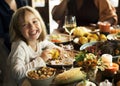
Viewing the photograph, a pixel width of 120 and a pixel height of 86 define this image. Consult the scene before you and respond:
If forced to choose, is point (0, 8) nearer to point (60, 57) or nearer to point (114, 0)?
point (60, 57)

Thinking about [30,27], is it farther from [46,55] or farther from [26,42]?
[46,55]

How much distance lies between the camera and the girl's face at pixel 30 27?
1.64 meters

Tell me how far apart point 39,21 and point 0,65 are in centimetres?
53

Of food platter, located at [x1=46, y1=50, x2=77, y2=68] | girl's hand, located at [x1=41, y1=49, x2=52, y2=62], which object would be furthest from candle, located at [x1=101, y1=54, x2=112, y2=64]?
girl's hand, located at [x1=41, y1=49, x2=52, y2=62]

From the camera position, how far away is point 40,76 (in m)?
1.28

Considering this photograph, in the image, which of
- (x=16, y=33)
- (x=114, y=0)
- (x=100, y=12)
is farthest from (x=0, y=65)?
(x=114, y=0)

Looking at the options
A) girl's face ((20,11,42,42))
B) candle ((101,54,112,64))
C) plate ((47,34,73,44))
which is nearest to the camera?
candle ((101,54,112,64))

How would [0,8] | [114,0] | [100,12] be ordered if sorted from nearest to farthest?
[0,8]
[100,12]
[114,0]

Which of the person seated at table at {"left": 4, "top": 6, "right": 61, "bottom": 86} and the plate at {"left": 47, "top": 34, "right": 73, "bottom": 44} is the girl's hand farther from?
the plate at {"left": 47, "top": 34, "right": 73, "bottom": 44}

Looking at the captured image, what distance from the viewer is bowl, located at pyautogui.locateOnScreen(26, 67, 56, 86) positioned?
1236mm

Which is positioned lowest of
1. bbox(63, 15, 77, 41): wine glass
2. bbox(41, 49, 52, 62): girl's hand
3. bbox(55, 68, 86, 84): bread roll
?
bbox(55, 68, 86, 84): bread roll

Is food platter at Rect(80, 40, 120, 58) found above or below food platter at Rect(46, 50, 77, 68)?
above

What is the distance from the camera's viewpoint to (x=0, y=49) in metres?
1.89

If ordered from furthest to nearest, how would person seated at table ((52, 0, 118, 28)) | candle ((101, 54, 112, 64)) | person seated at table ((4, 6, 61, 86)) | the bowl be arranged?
person seated at table ((52, 0, 118, 28)) < person seated at table ((4, 6, 61, 86)) < candle ((101, 54, 112, 64)) < the bowl
